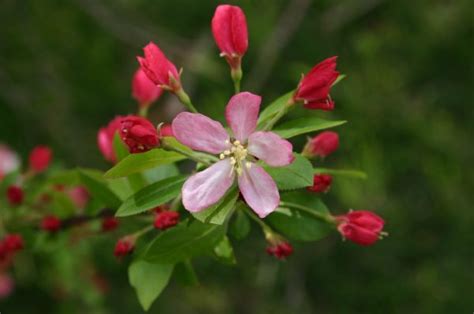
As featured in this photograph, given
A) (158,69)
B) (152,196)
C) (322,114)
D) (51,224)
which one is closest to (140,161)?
(152,196)

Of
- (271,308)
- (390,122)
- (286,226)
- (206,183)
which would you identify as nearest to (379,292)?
(271,308)

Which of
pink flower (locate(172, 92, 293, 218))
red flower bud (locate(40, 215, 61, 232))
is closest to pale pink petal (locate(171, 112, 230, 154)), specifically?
pink flower (locate(172, 92, 293, 218))

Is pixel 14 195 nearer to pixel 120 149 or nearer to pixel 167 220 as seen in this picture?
pixel 120 149

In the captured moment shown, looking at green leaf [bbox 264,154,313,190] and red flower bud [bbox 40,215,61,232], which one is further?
red flower bud [bbox 40,215,61,232]

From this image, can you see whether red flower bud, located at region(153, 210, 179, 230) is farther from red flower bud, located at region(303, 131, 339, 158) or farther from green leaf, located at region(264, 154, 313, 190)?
red flower bud, located at region(303, 131, 339, 158)

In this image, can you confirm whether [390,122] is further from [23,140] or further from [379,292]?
[23,140]
